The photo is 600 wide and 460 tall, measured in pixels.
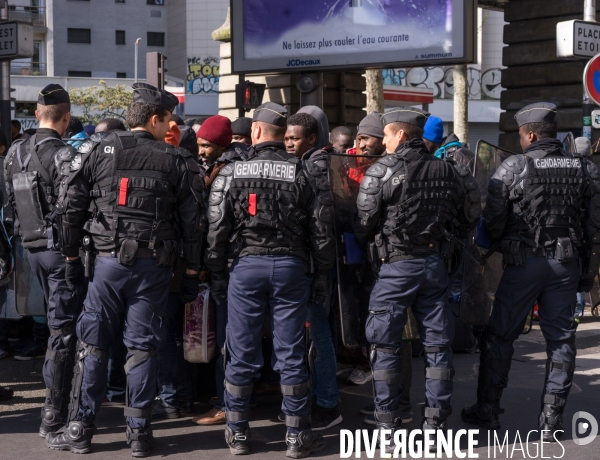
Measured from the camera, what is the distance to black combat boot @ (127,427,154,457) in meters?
5.02

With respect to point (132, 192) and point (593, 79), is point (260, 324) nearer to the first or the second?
point (132, 192)

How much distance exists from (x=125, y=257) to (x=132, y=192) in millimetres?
377

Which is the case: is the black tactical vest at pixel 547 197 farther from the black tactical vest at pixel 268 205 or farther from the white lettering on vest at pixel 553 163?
the black tactical vest at pixel 268 205

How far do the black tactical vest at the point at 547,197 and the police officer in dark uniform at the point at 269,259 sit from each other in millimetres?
1237

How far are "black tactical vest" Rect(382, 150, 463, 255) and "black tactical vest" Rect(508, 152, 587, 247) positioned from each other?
0.49 metres

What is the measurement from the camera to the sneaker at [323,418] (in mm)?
5672

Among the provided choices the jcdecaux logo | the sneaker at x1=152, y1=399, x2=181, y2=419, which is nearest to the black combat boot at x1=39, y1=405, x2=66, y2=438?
the sneaker at x1=152, y1=399, x2=181, y2=419

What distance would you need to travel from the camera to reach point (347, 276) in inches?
220

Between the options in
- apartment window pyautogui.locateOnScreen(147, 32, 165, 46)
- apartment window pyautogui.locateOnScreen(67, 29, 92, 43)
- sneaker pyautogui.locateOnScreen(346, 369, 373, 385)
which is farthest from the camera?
apartment window pyautogui.locateOnScreen(147, 32, 165, 46)

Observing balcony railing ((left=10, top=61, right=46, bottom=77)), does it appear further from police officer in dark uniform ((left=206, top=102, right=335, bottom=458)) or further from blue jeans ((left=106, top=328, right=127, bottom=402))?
police officer in dark uniform ((left=206, top=102, right=335, bottom=458))

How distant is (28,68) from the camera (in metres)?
49.6

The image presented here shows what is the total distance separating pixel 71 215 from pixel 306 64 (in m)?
6.86

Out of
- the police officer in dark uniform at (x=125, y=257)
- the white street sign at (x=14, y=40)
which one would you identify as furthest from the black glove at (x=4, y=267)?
the white street sign at (x=14, y=40)

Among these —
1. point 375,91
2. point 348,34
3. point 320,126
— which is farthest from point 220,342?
point 375,91
